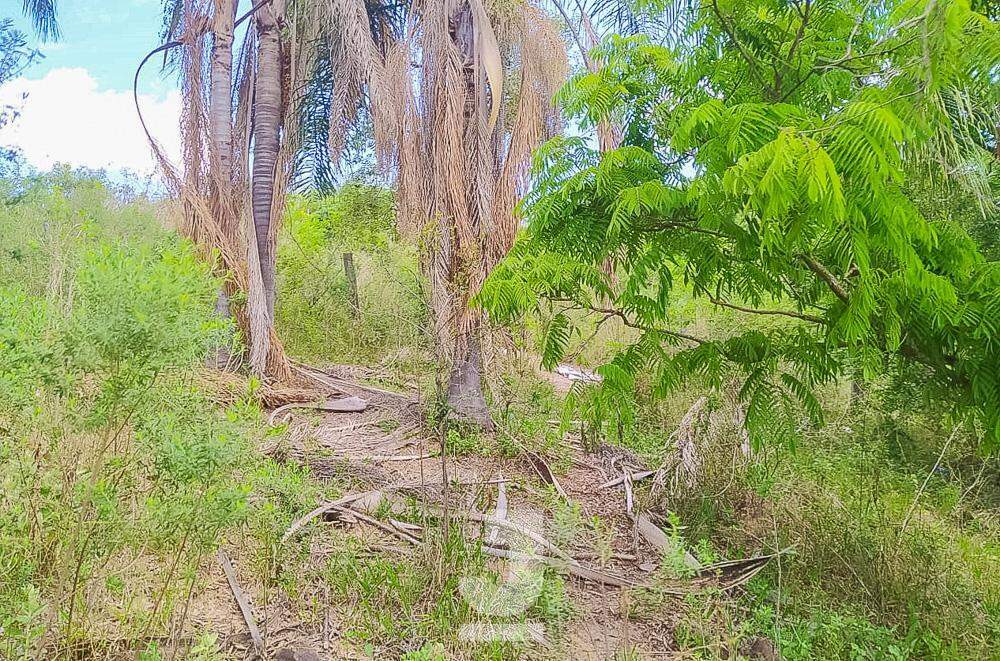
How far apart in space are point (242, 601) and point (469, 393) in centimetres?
280

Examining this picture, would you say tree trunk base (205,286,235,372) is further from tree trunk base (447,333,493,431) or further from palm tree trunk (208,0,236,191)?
tree trunk base (447,333,493,431)

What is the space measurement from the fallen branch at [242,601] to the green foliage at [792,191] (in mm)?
1544

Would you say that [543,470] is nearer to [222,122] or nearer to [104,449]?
[104,449]

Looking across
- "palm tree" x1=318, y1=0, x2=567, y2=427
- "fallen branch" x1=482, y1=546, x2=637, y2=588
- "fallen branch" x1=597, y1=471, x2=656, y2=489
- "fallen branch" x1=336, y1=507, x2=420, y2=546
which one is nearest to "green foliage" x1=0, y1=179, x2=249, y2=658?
"fallen branch" x1=336, y1=507, x2=420, y2=546

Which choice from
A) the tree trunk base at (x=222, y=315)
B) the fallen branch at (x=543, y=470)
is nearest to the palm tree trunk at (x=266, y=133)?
the tree trunk base at (x=222, y=315)

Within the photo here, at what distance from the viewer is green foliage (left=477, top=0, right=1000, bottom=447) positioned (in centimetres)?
156

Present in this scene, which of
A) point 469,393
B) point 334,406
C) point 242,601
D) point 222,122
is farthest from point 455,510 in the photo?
point 222,122

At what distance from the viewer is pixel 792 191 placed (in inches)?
55.6

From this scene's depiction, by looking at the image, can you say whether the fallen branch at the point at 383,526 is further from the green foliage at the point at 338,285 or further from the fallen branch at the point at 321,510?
the green foliage at the point at 338,285

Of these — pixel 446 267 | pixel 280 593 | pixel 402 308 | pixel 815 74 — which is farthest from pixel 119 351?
pixel 446 267

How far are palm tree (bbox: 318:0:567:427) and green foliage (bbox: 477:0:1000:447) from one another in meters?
1.96

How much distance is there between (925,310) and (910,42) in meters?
0.79

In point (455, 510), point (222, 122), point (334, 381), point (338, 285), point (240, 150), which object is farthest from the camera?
point (338, 285)

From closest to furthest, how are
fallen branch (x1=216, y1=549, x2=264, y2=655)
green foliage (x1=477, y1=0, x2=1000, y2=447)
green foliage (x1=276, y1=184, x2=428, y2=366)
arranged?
green foliage (x1=477, y1=0, x2=1000, y2=447), fallen branch (x1=216, y1=549, x2=264, y2=655), green foliage (x1=276, y1=184, x2=428, y2=366)
